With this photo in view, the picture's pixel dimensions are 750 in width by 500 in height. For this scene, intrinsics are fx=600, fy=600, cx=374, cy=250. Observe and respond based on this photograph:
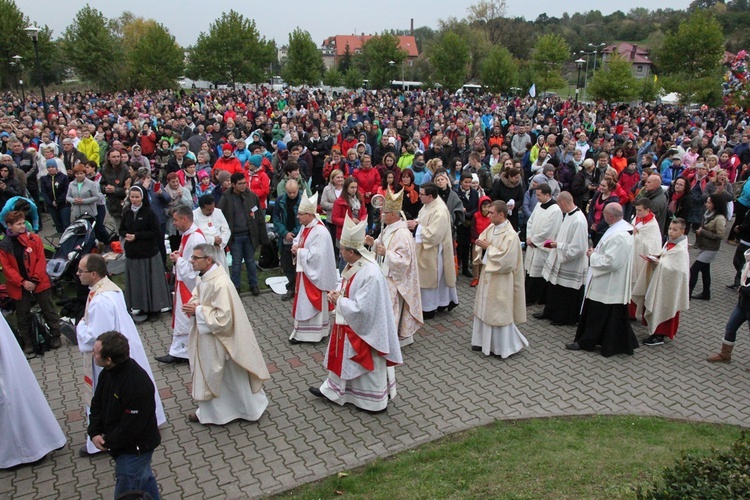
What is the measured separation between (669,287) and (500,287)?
7.88 ft

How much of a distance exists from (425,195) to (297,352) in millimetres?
2722

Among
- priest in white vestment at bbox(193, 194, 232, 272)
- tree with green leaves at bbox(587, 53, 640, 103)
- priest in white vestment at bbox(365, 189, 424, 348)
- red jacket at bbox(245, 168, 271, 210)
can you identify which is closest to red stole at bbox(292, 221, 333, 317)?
priest in white vestment at bbox(365, 189, 424, 348)

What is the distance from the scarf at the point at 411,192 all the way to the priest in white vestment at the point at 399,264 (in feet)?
8.45

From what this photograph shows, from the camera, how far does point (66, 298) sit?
8914 mm

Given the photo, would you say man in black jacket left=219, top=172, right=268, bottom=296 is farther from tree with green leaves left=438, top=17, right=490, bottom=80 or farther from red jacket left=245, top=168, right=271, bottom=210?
tree with green leaves left=438, top=17, right=490, bottom=80

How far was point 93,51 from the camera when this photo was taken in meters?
50.3

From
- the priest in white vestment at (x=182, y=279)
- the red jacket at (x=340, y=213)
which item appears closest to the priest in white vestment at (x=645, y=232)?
the red jacket at (x=340, y=213)

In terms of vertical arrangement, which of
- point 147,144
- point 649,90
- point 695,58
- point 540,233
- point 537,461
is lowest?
point 537,461

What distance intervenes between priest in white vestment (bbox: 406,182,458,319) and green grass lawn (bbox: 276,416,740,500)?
2.92 metres

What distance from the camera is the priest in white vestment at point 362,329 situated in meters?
5.84

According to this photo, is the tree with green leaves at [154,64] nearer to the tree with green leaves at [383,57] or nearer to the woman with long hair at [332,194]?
the tree with green leaves at [383,57]

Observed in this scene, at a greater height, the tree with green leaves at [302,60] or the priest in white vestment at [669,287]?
the tree with green leaves at [302,60]

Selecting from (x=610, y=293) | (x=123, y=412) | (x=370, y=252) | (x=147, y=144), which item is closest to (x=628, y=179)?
(x=610, y=293)

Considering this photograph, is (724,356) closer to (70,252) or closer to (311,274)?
(311,274)
